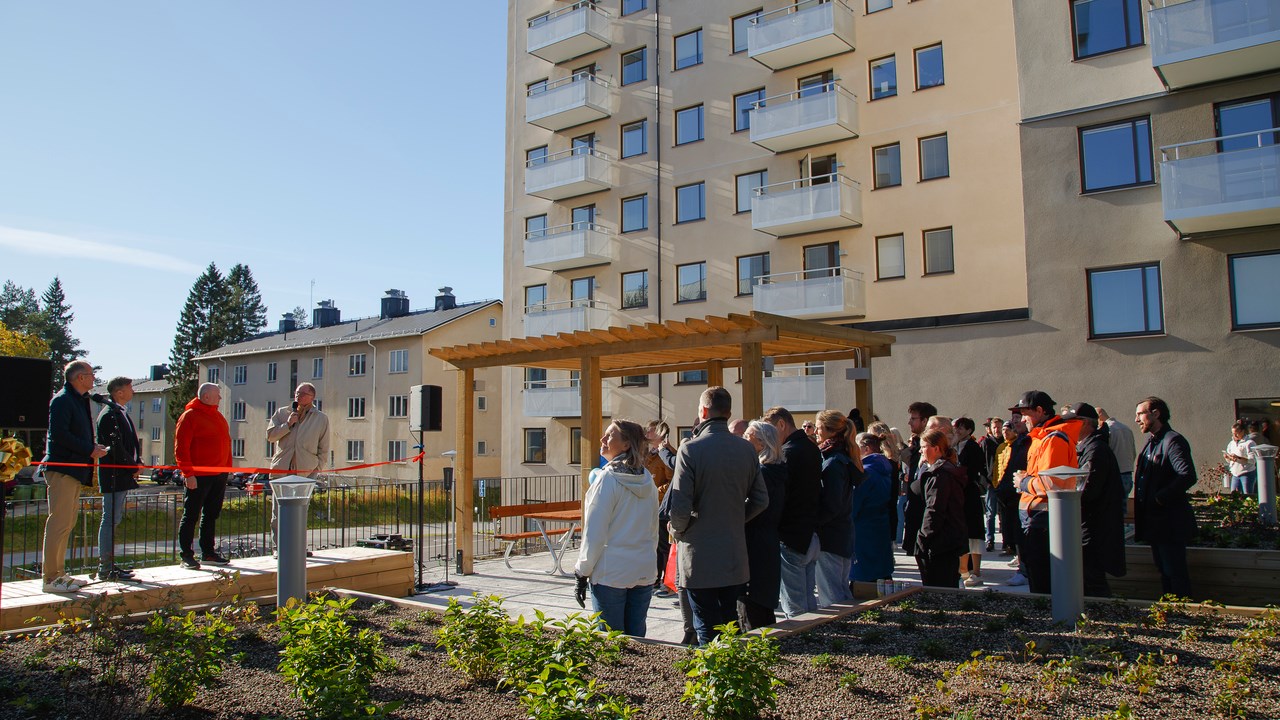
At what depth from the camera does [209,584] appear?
764 cm

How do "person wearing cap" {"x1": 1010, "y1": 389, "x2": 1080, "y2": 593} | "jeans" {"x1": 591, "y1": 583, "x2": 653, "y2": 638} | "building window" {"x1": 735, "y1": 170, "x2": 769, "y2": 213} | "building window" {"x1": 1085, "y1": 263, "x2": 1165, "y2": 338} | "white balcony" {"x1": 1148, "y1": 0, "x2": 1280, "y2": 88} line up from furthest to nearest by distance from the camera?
1. "building window" {"x1": 735, "y1": 170, "x2": 769, "y2": 213}
2. "building window" {"x1": 1085, "y1": 263, "x2": 1165, "y2": 338}
3. "white balcony" {"x1": 1148, "y1": 0, "x2": 1280, "y2": 88}
4. "person wearing cap" {"x1": 1010, "y1": 389, "x2": 1080, "y2": 593}
5. "jeans" {"x1": 591, "y1": 583, "x2": 653, "y2": 638}

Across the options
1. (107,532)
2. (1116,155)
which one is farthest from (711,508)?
(1116,155)

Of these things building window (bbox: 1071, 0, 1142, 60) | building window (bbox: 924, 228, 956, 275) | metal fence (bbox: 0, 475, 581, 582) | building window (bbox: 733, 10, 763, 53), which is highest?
building window (bbox: 733, 10, 763, 53)

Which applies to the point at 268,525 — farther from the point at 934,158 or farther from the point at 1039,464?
the point at 934,158

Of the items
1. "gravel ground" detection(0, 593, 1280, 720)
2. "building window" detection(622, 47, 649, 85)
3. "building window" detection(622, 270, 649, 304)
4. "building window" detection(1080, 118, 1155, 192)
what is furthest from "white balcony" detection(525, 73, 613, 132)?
"gravel ground" detection(0, 593, 1280, 720)

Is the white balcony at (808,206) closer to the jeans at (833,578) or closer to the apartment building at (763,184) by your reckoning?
the apartment building at (763,184)

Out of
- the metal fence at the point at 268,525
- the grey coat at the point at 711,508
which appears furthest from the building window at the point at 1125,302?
the grey coat at the point at 711,508

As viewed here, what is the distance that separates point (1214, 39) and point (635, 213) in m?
18.3

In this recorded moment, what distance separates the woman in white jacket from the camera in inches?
230

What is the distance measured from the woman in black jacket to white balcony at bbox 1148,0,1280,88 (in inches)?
531

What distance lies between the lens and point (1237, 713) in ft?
13.4

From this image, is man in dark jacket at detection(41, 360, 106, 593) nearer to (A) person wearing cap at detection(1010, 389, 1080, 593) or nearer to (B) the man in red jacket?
(B) the man in red jacket

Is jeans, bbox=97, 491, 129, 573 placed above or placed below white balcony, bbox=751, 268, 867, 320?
below

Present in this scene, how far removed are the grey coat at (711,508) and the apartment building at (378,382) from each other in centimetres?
3739
